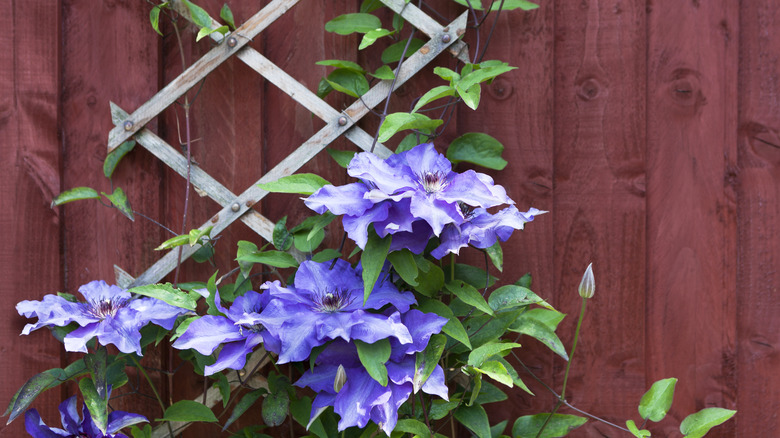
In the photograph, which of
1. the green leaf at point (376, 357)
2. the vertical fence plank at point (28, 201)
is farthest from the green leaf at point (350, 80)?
the vertical fence plank at point (28, 201)

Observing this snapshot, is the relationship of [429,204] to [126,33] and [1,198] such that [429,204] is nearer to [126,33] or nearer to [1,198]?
[126,33]

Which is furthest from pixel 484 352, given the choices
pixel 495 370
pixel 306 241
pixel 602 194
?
pixel 602 194

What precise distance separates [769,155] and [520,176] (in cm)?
44

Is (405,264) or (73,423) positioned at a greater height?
(405,264)

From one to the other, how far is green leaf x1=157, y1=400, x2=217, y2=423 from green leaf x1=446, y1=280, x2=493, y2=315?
1.39ft

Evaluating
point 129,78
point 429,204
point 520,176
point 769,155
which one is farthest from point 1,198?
point 769,155

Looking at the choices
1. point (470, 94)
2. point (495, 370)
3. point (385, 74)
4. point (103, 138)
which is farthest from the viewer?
point (103, 138)

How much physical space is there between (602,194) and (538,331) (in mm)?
314

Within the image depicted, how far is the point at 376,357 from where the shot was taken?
0.77 meters

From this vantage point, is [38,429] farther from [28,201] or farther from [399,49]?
[399,49]

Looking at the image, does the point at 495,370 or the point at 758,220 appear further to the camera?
the point at 758,220

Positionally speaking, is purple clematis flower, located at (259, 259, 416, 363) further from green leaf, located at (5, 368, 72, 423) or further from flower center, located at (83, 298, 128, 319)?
green leaf, located at (5, 368, 72, 423)

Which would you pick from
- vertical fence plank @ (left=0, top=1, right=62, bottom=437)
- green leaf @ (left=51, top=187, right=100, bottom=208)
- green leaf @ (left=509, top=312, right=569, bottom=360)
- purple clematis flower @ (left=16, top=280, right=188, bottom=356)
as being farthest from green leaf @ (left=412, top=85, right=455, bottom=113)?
vertical fence plank @ (left=0, top=1, right=62, bottom=437)

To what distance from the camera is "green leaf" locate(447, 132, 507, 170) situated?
40.4 inches
